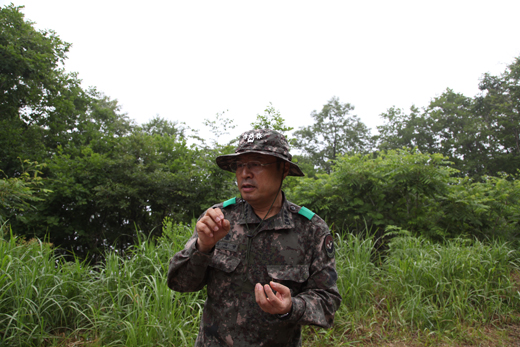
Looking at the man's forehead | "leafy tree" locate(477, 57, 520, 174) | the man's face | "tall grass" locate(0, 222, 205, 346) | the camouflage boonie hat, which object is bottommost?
"tall grass" locate(0, 222, 205, 346)

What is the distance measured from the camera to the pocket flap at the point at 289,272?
1514mm

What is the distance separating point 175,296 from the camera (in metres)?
3.20

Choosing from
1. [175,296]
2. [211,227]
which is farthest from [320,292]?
[175,296]

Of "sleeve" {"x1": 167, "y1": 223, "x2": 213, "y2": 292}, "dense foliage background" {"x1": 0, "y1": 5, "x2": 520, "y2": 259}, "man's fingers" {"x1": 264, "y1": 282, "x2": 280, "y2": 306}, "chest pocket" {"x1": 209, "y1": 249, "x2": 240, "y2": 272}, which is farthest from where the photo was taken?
"dense foliage background" {"x1": 0, "y1": 5, "x2": 520, "y2": 259}

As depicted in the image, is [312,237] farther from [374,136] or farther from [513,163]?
[374,136]

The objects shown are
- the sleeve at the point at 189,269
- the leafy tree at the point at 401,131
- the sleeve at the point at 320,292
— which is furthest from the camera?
the leafy tree at the point at 401,131

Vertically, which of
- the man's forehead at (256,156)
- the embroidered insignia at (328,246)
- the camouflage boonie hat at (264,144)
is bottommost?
the embroidered insignia at (328,246)

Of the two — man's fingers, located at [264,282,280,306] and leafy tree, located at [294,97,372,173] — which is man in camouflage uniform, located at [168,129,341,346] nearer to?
man's fingers, located at [264,282,280,306]

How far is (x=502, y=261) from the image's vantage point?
463cm

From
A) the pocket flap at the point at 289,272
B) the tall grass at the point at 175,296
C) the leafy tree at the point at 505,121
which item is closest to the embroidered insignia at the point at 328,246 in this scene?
the pocket flap at the point at 289,272

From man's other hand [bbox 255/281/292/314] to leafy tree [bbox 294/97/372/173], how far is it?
1467 inches

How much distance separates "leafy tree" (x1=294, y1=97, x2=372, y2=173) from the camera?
125 feet

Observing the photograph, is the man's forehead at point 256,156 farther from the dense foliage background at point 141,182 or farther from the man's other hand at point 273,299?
the dense foliage background at point 141,182

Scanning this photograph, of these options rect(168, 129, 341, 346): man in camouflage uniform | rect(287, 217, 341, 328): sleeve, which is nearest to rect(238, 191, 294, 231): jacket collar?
rect(168, 129, 341, 346): man in camouflage uniform
